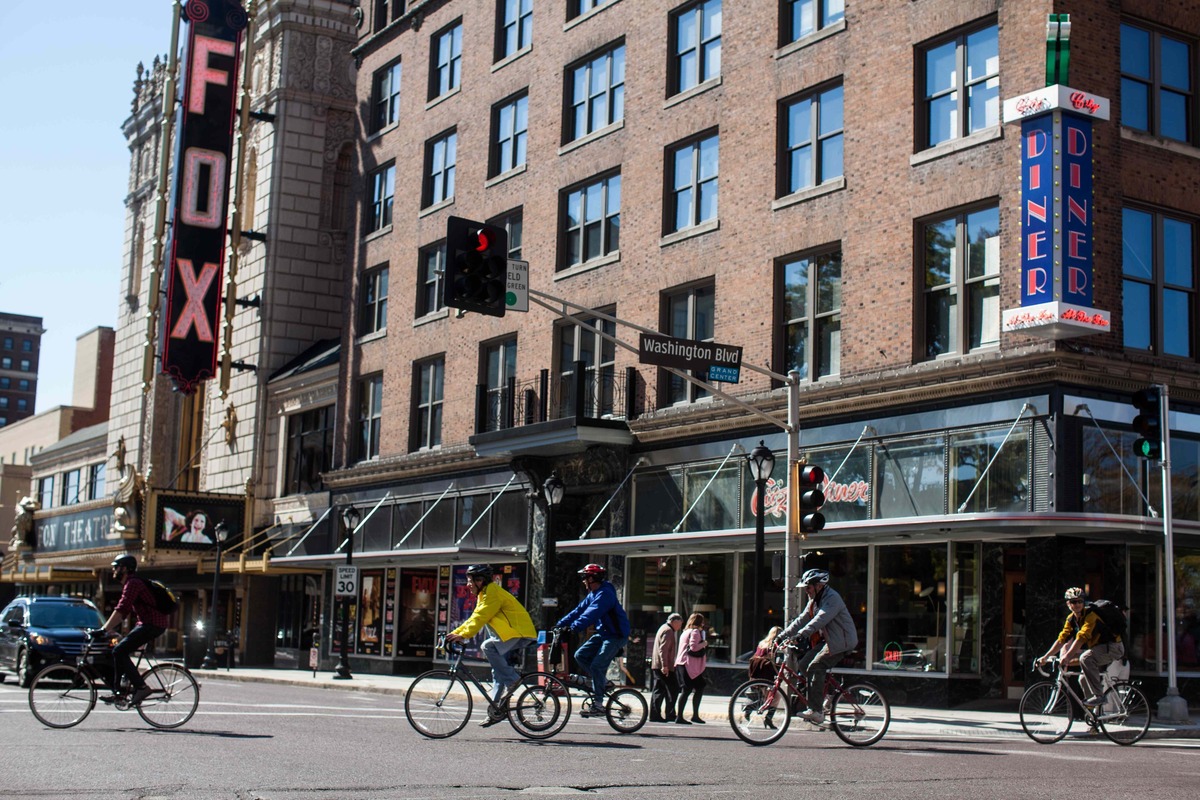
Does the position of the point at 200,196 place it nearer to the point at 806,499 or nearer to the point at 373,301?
the point at 373,301

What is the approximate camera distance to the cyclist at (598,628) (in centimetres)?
1720

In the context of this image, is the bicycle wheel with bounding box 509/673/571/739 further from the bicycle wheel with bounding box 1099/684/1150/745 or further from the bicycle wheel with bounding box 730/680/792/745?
the bicycle wheel with bounding box 1099/684/1150/745

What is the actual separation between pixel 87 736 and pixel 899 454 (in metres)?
14.2

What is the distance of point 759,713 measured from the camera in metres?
15.8

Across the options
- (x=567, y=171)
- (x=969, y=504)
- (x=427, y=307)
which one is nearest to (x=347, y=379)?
(x=427, y=307)

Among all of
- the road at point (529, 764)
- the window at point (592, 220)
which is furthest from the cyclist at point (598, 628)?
the window at point (592, 220)

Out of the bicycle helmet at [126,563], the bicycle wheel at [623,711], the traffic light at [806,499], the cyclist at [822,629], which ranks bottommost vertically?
the bicycle wheel at [623,711]

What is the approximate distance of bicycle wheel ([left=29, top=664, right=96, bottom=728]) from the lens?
15578mm

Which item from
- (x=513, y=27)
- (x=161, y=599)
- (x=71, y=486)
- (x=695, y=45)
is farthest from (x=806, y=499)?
(x=71, y=486)

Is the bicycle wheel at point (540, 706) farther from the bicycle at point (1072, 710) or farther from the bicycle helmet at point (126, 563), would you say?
the bicycle at point (1072, 710)

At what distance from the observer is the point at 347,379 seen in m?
42.2

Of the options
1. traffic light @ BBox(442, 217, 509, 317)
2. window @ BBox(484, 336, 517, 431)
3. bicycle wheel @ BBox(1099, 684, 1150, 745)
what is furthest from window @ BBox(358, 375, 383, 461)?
bicycle wheel @ BBox(1099, 684, 1150, 745)

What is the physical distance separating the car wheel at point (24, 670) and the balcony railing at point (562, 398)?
11.2 meters

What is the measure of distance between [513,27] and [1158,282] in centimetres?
1920
